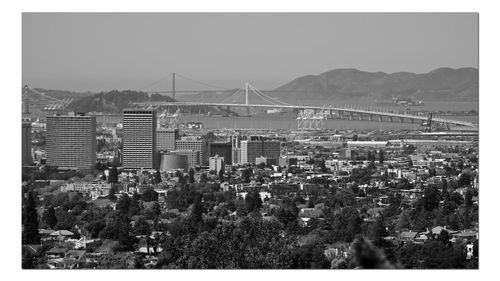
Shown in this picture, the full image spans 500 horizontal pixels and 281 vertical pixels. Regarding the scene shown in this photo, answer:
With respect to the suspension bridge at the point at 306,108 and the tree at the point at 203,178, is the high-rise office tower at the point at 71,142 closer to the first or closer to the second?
the tree at the point at 203,178

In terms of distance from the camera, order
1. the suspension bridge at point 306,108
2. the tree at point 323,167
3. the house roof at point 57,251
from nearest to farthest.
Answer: the house roof at point 57,251
the tree at point 323,167
the suspension bridge at point 306,108

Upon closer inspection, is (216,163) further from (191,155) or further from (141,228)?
(141,228)

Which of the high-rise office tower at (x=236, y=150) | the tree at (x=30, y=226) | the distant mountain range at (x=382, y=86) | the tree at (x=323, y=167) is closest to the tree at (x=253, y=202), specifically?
the tree at (x=30, y=226)

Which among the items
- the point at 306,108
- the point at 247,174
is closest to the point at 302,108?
the point at 306,108

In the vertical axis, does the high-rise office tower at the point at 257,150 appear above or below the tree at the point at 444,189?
above

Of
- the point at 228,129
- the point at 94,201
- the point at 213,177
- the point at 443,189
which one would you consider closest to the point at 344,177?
the point at 213,177

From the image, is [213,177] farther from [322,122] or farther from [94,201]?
[322,122]

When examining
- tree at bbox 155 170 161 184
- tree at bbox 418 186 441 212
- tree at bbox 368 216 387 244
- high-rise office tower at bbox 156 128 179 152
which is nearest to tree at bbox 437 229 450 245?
tree at bbox 368 216 387 244
